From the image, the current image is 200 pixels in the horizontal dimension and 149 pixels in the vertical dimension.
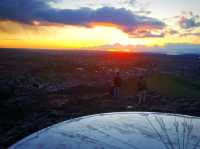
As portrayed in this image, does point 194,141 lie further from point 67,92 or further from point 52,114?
point 67,92

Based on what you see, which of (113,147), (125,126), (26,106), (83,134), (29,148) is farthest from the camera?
(26,106)

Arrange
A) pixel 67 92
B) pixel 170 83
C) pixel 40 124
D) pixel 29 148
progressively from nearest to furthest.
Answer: pixel 29 148 → pixel 40 124 → pixel 67 92 → pixel 170 83

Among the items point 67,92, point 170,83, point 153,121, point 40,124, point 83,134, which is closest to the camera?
point 83,134

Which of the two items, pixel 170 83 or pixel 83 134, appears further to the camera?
pixel 170 83

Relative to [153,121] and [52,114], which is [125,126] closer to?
[153,121]

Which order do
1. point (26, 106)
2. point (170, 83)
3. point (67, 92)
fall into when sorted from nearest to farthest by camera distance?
point (26, 106)
point (67, 92)
point (170, 83)

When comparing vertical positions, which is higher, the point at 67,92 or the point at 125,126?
the point at 125,126

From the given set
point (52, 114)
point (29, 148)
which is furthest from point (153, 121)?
point (52, 114)

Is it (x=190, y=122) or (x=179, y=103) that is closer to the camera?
(x=190, y=122)

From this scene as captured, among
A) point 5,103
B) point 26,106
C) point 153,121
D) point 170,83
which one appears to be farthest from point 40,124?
point 170,83
